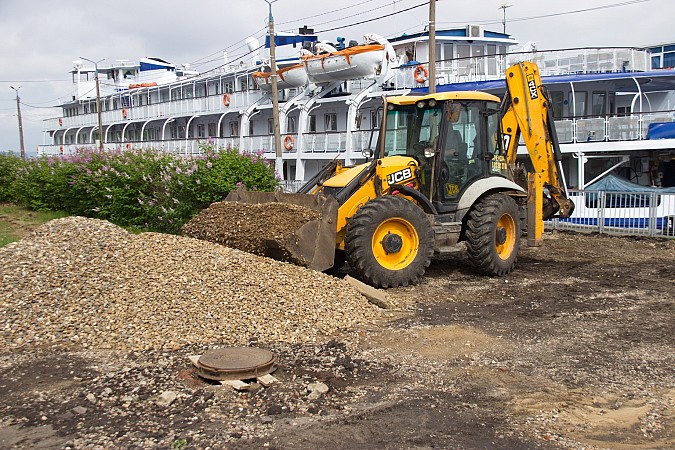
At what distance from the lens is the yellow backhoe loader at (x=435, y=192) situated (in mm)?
9797

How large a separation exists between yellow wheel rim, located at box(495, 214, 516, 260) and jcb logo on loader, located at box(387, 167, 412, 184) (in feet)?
6.13

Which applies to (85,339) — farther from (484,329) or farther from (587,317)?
(587,317)

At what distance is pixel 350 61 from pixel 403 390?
23042 millimetres

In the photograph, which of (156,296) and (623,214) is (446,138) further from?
(623,214)

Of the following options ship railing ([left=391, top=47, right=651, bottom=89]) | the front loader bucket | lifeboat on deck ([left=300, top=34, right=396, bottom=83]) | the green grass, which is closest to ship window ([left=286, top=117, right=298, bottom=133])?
lifeboat on deck ([left=300, top=34, right=396, bottom=83])

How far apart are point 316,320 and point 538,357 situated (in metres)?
2.67

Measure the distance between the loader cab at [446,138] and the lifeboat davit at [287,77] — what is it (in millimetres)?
20648

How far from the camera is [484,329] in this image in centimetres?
797

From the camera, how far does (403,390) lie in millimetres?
5988

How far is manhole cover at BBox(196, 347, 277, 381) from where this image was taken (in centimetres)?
608

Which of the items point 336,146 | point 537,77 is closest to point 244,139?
point 336,146

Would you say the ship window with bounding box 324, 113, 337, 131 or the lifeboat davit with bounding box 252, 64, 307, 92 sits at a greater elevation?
the lifeboat davit with bounding box 252, 64, 307, 92

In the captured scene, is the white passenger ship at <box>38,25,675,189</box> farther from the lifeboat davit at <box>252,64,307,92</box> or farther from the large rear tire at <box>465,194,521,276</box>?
the large rear tire at <box>465,194,521,276</box>

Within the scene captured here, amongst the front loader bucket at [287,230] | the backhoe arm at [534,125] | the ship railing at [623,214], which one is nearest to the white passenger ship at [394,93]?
the ship railing at [623,214]
